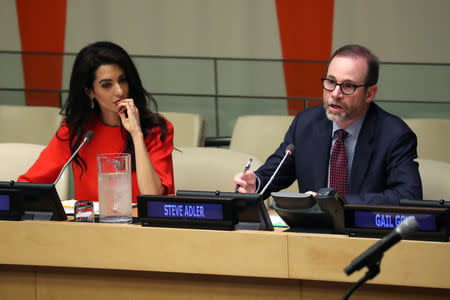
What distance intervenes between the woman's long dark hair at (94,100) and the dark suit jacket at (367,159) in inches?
18.8

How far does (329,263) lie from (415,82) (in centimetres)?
335

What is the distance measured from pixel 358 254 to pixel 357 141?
0.84 meters

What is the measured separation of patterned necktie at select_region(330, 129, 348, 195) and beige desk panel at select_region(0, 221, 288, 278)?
0.79 metres

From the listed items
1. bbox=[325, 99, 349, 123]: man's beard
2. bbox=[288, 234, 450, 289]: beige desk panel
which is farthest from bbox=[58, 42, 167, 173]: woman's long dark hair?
bbox=[288, 234, 450, 289]: beige desk panel

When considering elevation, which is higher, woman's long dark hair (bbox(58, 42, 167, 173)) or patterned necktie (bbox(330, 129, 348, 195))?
woman's long dark hair (bbox(58, 42, 167, 173))

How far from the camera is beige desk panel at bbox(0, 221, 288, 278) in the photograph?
1.57 meters

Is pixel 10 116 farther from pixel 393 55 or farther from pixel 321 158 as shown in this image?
pixel 393 55

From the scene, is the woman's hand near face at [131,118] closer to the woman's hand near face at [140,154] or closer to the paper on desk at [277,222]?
the woman's hand near face at [140,154]

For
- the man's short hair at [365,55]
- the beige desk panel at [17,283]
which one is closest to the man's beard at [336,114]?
the man's short hair at [365,55]

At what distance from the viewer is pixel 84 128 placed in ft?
8.52

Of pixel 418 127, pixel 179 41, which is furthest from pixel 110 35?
pixel 418 127

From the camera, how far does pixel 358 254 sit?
150cm

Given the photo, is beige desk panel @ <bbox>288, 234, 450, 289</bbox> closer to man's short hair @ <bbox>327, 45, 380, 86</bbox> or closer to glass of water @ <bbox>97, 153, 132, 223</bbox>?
glass of water @ <bbox>97, 153, 132, 223</bbox>

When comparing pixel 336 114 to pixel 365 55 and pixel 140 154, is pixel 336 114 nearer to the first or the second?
pixel 365 55
